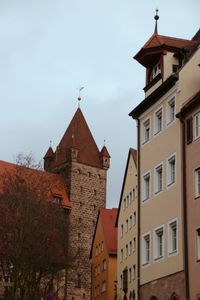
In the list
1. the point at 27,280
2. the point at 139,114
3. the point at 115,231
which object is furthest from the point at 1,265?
the point at 115,231

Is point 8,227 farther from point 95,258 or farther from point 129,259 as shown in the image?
point 95,258

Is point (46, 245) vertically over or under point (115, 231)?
under

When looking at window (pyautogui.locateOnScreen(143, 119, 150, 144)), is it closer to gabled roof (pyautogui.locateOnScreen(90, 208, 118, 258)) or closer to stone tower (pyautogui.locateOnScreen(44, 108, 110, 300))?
gabled roof (pyautogui.locateOnScreen(90, 208, 118, 258))

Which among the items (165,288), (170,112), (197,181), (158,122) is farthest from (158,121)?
(165,288)

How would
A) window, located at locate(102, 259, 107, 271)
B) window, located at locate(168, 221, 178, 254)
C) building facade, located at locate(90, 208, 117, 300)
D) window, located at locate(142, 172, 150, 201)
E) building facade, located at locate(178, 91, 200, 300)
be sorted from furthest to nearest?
window, located at locate(102, 259, 107, 271), building facade, located at locate(90, 208, 117, 300), window, located at locate(142, 172, 150, 201), window, located at locate(168, 221, 178, 254), building facade, located at locate(178, 91, 200, 300)

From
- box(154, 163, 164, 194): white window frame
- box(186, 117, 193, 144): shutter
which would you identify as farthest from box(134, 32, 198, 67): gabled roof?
box(154, 163, 164, 194): white window frame

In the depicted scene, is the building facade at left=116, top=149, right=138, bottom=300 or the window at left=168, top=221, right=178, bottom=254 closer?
the window at left=168, top=221, right=178, bottom=254

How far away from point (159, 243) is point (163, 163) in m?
4.08

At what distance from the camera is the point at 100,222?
8700cm

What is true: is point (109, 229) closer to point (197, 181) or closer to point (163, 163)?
point (163, 163)

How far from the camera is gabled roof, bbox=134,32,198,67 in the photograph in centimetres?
3956

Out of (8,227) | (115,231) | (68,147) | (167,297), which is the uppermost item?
(68,147)

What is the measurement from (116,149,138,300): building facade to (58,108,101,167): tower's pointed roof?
35.9 m

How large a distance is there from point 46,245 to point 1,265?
13.1 feet
